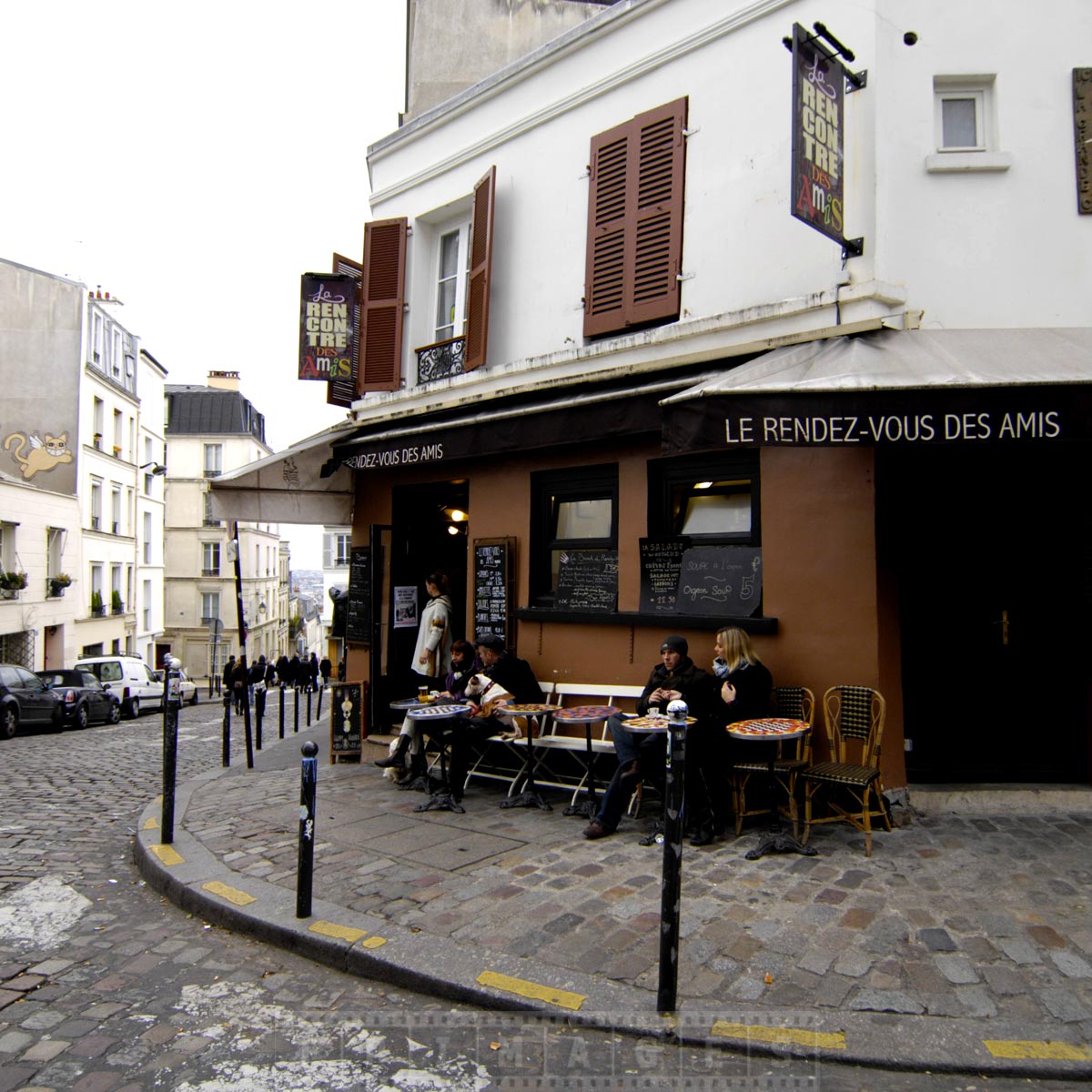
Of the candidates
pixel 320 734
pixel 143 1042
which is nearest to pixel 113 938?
pixel 143 1042

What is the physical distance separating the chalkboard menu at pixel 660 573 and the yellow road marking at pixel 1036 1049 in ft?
13.2

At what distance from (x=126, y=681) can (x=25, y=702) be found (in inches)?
247

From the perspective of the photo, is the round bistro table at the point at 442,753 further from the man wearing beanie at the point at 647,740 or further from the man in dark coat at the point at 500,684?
the man wearing beanie at the point at 647,740

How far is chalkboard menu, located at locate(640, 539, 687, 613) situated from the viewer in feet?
23.1

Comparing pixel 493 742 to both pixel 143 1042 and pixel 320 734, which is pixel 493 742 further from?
pixel 320 734

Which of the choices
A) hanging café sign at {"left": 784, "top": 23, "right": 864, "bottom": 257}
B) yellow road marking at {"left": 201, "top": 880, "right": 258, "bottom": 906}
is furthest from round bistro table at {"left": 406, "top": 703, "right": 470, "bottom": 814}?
hanging café sign at {"left": 784, "top": 23, "right": 864, "bottom": 257}

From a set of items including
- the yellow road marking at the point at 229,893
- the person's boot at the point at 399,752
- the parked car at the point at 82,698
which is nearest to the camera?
the yellow road marking at the point at 229,893

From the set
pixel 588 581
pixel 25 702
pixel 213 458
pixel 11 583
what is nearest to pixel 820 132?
pixel 588 581

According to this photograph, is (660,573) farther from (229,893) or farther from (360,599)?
(360,599)

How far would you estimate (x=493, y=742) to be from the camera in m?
7.73

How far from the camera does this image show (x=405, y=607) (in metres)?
10.2

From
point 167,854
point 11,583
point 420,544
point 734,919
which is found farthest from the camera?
point 11,583

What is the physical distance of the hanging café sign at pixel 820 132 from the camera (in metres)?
5.61

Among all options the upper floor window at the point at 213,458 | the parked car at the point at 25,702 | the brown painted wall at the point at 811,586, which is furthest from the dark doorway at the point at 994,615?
the upper floor window at the point at 213,458
